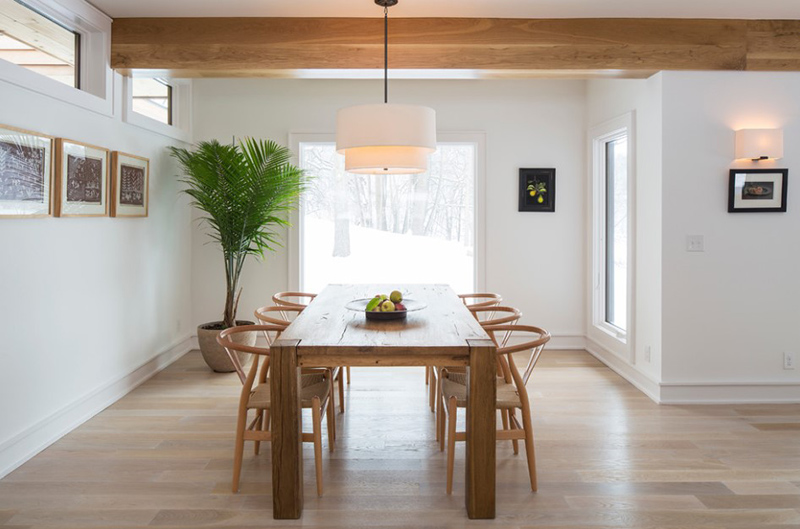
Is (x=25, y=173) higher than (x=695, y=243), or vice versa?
(x=25, y=173)

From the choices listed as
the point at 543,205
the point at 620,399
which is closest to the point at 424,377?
the point at 620,399

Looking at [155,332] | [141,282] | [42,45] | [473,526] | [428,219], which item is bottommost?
[473,526]

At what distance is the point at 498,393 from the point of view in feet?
9.89

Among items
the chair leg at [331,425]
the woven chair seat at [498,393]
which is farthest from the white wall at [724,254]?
the chair leg at [331,425]

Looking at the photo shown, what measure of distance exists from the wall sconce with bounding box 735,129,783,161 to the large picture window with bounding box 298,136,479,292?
245 centimetres

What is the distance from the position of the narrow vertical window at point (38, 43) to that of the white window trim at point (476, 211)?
Result: 2.19m

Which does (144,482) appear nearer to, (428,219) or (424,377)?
(424,377)

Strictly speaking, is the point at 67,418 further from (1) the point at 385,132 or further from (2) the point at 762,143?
(2) the point at 762,143

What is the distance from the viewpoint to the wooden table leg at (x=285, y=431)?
8.38 feet

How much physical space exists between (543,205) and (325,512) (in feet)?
13.2

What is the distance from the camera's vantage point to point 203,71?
421 centimetres

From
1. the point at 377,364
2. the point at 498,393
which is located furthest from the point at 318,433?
the point at 498,393

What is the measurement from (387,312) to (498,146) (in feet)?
10.3

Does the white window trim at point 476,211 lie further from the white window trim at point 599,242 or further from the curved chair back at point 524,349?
the curved chair back at point 524,349
